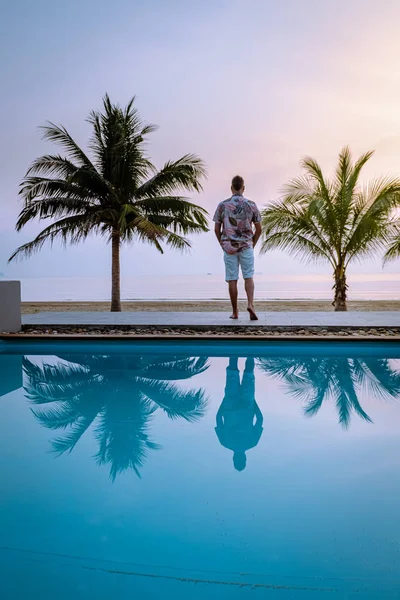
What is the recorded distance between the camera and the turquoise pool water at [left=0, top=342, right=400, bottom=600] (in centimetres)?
132

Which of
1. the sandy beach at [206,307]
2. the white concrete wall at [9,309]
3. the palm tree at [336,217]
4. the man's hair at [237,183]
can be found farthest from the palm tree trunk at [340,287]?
the white concrete wall at [9,309]

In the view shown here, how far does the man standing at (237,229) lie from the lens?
566 cm

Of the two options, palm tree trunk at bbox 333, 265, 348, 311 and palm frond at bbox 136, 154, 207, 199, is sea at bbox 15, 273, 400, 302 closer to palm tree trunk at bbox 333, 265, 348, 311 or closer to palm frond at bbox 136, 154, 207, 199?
palm frond at bbox 136, 154, 207, 199

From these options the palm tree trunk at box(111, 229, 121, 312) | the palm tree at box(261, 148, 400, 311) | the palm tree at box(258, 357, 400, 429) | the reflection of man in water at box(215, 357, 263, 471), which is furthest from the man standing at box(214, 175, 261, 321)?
the palm tree trunk at box(111, 229, 121, 312)

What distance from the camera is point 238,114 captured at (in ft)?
43.8

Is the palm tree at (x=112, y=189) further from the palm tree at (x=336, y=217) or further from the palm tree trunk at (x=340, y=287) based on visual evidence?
the palm tree trunk at (x=340, y=287)

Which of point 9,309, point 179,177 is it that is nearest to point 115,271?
point 179,177

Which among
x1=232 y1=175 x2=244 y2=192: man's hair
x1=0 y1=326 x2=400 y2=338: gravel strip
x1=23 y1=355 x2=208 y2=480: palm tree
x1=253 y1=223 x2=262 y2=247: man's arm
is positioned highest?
x1=232 y1=175 x2=244 y2=192: man's hair

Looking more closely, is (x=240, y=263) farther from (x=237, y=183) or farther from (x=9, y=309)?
(x=9, y=309)

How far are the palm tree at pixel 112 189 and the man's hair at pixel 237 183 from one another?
423 cm

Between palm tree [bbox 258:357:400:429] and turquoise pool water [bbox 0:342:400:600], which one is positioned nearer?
turquoise pool water [bbox 0:342:400:600]

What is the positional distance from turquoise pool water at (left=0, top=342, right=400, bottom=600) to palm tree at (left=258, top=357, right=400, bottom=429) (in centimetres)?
3

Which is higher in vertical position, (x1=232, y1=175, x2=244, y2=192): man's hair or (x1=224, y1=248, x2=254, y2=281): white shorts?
(x1=232, y1=175, x2=244, y2=192): man's hair

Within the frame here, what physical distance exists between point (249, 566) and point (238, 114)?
13592mm
